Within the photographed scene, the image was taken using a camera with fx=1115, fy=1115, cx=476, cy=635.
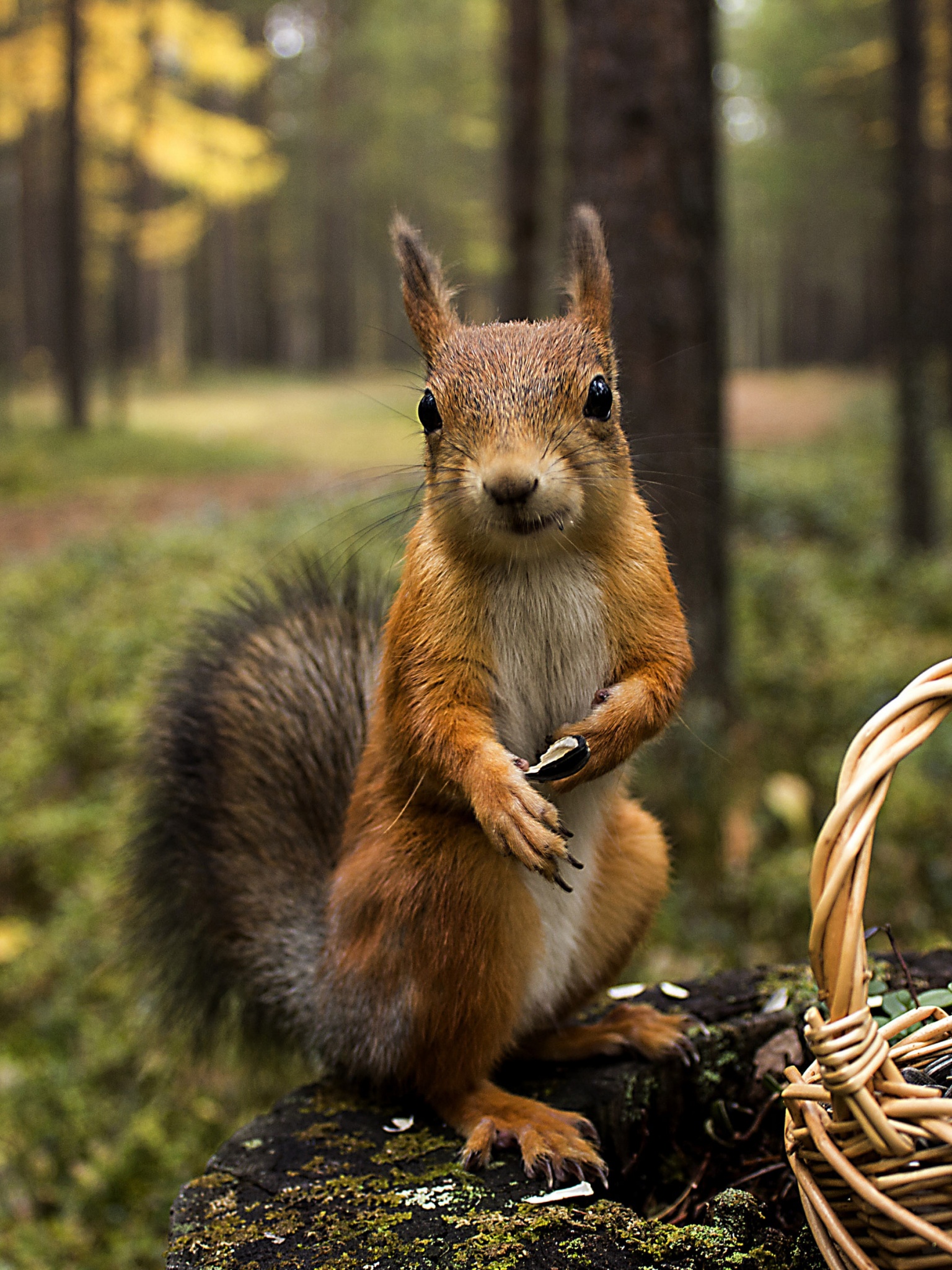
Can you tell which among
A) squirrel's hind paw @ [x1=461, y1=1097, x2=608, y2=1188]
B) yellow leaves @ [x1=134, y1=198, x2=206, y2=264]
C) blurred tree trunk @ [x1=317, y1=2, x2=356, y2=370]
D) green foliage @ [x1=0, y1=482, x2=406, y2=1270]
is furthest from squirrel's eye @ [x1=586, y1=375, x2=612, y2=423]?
blurred tree trunk @ [x1=317, y1=2, x2=356, y2=370]

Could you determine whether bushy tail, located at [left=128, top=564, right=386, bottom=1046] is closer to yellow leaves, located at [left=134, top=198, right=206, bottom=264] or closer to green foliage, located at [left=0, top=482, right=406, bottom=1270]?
green foliage, located at [left=0, top=482, right=406, bottom=1270]

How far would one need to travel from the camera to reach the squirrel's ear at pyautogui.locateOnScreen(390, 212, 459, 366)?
5.47ft

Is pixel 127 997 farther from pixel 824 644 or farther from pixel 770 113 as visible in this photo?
pixel 770 113

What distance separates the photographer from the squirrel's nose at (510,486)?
133cm

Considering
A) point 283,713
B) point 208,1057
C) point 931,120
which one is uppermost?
point 931,120

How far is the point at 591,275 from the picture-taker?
1694 mm

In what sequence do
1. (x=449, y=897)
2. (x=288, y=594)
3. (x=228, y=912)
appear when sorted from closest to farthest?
(x=449, y=897)
(x=228, y=912)
(x=288, y=594)

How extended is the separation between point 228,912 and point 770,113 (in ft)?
87.9

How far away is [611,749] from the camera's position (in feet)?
4.85

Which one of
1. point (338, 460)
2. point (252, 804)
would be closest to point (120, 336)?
point (338, 460)

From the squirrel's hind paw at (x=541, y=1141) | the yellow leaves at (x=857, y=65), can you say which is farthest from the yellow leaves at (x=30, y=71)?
the squirrel's hind paw at (x=541, y=1141)

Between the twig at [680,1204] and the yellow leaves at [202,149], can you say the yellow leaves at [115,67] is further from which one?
the twig at [680,1204]

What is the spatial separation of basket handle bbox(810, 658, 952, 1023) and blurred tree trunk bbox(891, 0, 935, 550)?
736cm

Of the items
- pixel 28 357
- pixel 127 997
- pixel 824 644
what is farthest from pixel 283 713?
pixel 28 357
